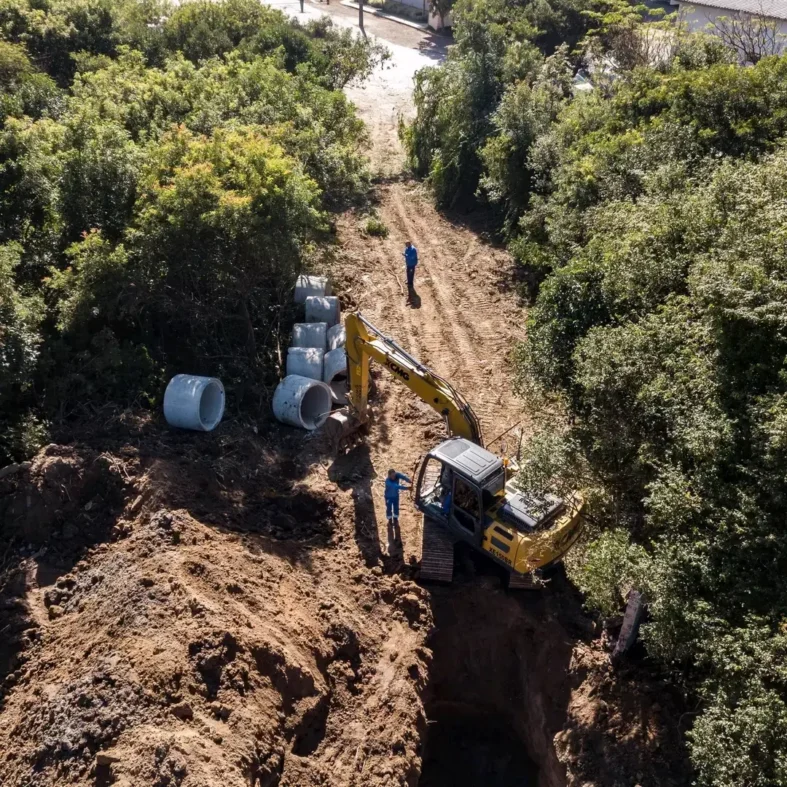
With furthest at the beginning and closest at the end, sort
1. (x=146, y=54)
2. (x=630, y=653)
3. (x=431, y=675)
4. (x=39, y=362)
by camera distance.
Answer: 1. (x=146, y=54)
2. (x=39, y=362)
3. (x=431, y=675)
4. (x=630, y=653)

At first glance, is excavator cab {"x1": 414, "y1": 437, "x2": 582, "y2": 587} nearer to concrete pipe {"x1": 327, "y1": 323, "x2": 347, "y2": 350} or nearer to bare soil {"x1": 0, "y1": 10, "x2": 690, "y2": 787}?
bare soil {"x1": 0, "y1": 10, "x2": 690, "y2": 787}

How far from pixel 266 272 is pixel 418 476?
20.3 feet

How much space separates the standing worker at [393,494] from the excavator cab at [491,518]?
1.68ft

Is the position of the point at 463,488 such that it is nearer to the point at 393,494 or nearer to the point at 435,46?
A: the point at 393,494

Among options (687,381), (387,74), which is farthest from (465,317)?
(387,74)

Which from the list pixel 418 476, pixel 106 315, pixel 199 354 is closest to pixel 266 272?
pixel 199 354

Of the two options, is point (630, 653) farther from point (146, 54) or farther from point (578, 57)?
point (146, 54)

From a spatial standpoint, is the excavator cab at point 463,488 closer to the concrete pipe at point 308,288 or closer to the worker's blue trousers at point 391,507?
the worker's blue trousers at point 391,507

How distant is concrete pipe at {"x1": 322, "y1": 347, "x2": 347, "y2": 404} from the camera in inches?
685

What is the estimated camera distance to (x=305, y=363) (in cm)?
1744

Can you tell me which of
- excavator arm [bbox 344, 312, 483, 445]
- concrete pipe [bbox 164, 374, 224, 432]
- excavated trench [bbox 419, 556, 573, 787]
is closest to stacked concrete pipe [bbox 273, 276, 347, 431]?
concrete pipe [bbox 164, 374, 224, 432]

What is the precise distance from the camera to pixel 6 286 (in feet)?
47.6

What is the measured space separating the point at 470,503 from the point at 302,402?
5.28 m

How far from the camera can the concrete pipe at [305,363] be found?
17422 millimetres
